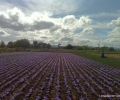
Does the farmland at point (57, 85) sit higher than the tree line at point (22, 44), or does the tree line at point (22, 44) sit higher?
the tree line at point (22, 44)

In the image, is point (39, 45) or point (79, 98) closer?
point (79, 98)

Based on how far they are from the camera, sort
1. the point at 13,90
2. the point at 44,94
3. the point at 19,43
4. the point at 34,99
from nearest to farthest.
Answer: the point at 34,99, the point at 44,94, the point at 13,90, the point at 19,43

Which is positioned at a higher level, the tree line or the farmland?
the tree line

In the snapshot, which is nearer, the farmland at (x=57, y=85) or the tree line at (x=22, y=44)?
the farmland at (x=57, y=85)

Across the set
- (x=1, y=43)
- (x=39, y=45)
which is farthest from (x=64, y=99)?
(x=39, y=45)

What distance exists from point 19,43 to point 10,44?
924 cm

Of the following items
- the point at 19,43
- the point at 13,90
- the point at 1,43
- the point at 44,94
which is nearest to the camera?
the point at 44,94

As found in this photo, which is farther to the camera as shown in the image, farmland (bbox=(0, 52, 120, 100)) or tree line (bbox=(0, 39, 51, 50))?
tree line (bbox=(0, 39, 51, 50))

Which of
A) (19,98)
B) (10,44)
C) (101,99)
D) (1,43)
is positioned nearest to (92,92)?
(101,99)

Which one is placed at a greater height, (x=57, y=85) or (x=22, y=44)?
(x=22, y=44)

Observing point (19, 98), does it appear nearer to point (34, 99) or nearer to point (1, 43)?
point (34, 99)

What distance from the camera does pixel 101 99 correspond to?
7934mm

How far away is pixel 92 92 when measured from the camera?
9.04 metres

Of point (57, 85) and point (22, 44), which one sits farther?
point (22, 44)
